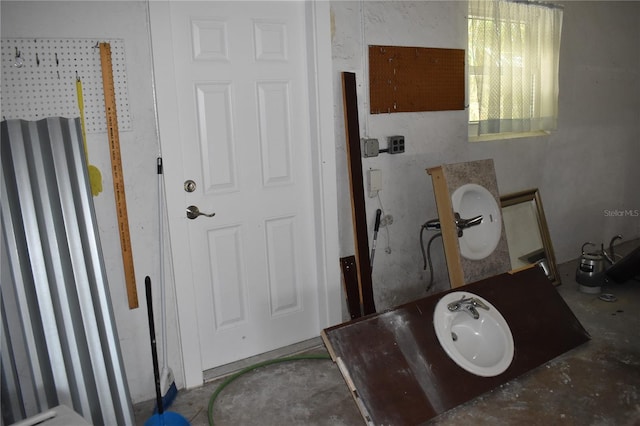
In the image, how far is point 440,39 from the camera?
9.49 feet

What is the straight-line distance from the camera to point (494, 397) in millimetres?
2203

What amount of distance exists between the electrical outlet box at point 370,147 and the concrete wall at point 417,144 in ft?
0.19

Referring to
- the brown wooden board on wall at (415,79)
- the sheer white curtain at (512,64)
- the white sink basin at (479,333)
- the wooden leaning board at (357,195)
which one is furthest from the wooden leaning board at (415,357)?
the sheer white curtain at (512,64)

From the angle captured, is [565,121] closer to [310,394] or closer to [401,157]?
[401,157]

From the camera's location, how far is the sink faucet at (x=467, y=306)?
228 centimetres

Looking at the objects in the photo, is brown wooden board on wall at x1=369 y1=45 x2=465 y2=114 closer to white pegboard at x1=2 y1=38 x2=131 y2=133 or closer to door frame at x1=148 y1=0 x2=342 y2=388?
door frame at x1=148 y1=0 x2=342 y2=388

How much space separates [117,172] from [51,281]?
53cm

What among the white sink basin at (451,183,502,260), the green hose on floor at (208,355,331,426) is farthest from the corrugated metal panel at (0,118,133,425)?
the white sink basin at (451,183,502,260)

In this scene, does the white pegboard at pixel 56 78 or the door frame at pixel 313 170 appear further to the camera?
the door frame at pixel 313 170

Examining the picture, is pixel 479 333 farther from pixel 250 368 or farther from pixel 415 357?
pixel 250 368

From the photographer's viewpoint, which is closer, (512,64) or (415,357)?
(415,357)

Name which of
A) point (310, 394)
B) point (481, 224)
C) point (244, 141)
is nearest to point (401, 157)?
point (481, 224)

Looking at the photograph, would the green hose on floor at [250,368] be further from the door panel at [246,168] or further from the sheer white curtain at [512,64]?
the sheer white curtain at [512,64]

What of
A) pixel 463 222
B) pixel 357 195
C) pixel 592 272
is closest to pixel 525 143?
pixel 592 272
